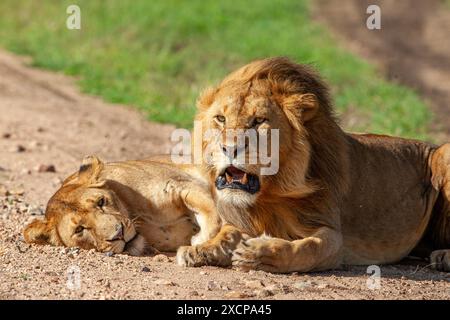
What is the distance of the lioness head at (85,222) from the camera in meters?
5.08

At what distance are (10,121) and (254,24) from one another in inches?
288

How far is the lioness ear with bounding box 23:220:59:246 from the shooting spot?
5.20 metres

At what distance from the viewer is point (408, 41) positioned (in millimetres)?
15711

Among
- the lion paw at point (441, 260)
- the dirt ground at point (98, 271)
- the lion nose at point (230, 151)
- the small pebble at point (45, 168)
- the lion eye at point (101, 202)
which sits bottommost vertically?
the lion paw at point (441, 260)

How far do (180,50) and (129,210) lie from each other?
830 cm

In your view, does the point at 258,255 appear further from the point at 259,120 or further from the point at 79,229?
the point at 79,229

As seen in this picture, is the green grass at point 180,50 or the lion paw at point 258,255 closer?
the lion paw at point 258,255

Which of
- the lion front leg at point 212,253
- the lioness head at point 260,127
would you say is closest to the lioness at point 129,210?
the lion front leg at point 212,253

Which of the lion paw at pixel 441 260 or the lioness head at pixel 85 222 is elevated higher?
the lioness head at pixel 85 222

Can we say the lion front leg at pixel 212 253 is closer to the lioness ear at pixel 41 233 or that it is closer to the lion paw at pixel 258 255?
the lion paw at pixel 258 255

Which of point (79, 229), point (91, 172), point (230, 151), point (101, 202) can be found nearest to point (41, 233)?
point (79, 229)
